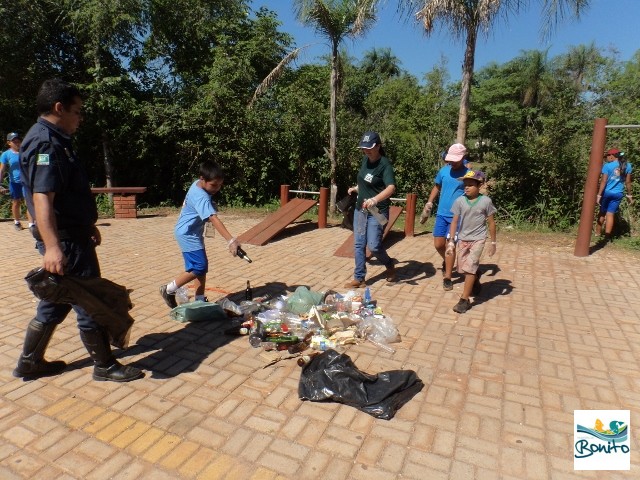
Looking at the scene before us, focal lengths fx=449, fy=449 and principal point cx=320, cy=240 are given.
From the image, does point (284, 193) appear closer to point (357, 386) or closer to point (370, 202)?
point (370, 202)

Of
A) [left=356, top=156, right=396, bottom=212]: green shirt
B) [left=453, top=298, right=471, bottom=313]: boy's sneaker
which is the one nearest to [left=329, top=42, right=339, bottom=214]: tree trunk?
[left=356, top=156, right=396, bottom=212]: green shirt

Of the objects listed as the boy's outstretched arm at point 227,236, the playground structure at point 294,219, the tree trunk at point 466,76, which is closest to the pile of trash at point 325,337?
the boy's outstretched arm at point 227,236

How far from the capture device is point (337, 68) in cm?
1093

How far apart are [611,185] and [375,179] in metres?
5.88

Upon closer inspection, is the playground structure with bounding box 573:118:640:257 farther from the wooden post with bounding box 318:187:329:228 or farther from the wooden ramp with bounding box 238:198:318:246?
the wooden ramp with bounding box 238:198:318:246

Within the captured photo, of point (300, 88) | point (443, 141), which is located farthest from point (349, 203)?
point (300, 88)

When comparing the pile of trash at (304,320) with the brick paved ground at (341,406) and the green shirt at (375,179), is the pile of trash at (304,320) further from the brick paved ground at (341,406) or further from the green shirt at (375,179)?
the green shirt at (375,179)

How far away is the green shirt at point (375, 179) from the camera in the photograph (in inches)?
202

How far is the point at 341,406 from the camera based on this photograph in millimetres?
3033

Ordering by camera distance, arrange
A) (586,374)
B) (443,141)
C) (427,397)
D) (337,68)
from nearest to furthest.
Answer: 1. (427,397)
2. (586,374)
3. (337,68)
4. (443,141)

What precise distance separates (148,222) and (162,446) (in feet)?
27.7

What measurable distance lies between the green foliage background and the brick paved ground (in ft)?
18.0

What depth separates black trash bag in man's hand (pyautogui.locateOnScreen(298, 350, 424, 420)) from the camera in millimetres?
2973

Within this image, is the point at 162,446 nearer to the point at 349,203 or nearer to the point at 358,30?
the point at 349,203
